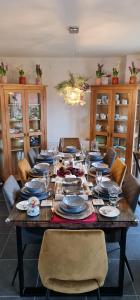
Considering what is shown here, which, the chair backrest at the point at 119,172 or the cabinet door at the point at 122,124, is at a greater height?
the cabinet door at the point at 122,124

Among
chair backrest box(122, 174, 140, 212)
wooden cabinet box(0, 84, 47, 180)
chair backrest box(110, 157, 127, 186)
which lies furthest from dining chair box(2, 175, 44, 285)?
wooden cabinet box(0, 84, 47, 180)

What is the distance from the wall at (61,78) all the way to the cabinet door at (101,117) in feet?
1.07

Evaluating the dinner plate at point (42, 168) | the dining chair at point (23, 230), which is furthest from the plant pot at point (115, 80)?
the dining chair at point (23, 230)

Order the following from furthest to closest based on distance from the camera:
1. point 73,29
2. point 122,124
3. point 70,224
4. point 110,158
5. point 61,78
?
point 61,78 < point 122,124 < point 110,158 < point 73,29 < point 70,224

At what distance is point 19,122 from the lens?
4652mm

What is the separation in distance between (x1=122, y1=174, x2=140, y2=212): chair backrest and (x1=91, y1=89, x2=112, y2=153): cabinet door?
7.54 feet

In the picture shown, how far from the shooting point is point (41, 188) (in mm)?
2357

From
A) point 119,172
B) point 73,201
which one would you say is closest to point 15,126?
point 119,172

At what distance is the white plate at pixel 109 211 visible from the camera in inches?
75.8

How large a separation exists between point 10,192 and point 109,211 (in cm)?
97

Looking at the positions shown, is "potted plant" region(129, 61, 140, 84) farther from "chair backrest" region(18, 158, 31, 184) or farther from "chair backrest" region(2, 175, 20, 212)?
"chair backrest" region(2, 175, 20, 212)

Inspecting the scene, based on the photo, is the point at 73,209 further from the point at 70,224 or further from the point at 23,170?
the point at 23,170

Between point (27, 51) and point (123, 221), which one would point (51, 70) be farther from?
point (123, 221)

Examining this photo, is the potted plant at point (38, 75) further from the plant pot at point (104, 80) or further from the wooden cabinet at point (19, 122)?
the plant pot at point (104, 80)
